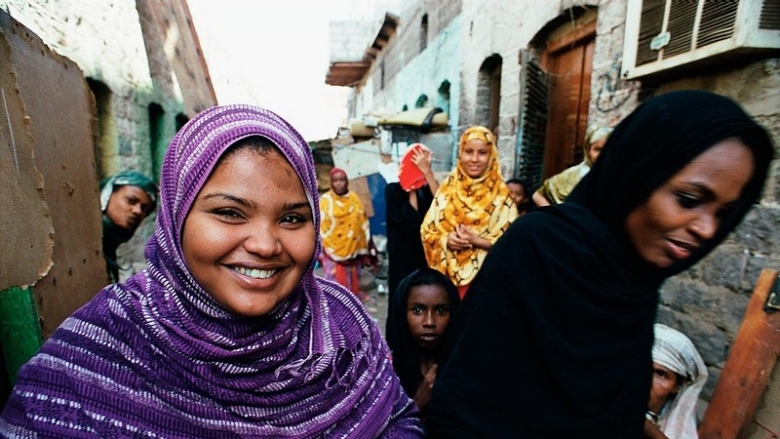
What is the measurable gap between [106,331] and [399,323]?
71.0 inches

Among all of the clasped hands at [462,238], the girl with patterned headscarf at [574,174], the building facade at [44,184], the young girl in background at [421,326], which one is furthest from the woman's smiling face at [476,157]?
the building facade at [44,184]

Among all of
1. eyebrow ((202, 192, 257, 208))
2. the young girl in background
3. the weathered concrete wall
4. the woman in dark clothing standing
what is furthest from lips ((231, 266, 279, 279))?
the weathered concrete wall

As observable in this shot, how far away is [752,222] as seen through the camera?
97.1 inches

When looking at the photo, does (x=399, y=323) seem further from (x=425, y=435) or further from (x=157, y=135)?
(x=157, y=135)

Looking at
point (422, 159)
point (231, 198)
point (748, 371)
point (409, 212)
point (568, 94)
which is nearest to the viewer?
point (231, 198)

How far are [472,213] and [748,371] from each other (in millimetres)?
1675

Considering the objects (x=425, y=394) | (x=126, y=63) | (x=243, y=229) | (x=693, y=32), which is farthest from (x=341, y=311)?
(x=126, y=63)

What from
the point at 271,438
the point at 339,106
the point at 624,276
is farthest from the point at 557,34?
the point at 339,106

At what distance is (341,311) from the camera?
119 cm

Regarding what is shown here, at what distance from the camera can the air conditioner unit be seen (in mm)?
2203

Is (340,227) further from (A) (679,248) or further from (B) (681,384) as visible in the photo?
(A) (679,248)

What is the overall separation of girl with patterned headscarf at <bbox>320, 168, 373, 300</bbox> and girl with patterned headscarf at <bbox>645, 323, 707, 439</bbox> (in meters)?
4.15

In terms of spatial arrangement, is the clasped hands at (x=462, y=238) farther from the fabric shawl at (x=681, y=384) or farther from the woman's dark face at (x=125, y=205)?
the woman's dark face at (x=125, y=205)

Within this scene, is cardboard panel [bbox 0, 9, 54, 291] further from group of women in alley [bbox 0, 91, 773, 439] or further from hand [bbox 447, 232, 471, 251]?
hand [bbox 447, 232, 471, 251]
